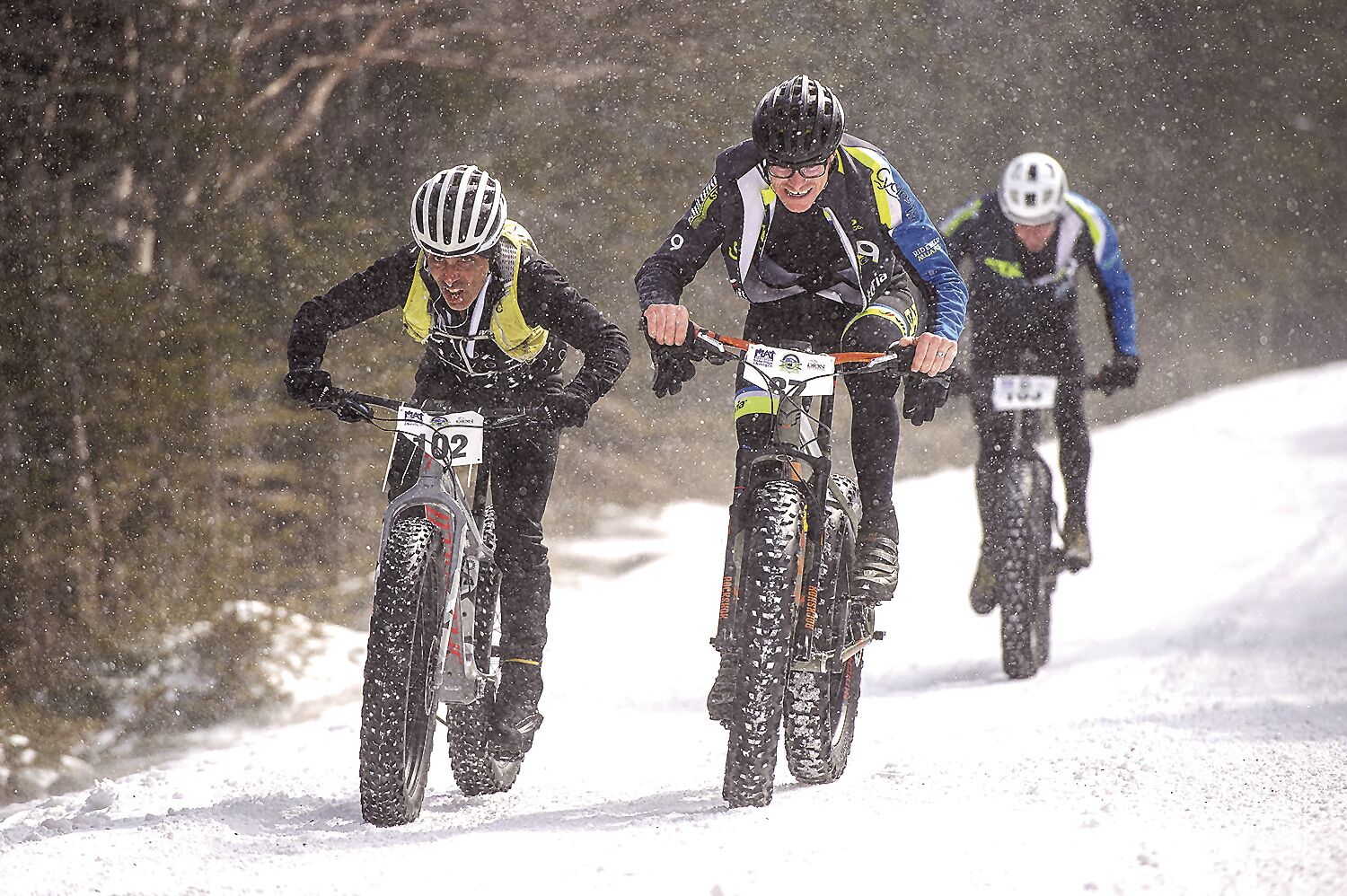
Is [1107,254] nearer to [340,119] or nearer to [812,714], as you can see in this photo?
[812,714]

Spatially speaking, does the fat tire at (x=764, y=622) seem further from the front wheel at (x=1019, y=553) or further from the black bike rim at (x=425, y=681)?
the front wheel at (x=1019, y=553)

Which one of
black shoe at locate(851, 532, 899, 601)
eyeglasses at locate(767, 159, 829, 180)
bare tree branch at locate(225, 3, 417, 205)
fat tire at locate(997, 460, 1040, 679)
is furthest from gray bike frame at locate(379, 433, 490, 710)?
bare tree branch at locate(225, 3, 417, 205)

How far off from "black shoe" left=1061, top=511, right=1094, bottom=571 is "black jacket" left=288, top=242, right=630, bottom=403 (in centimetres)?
400

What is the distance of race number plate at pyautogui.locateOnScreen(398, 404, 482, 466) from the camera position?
470 centimetres

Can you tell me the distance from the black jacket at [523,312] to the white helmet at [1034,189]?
12.5ft

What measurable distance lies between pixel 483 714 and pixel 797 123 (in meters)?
2.58

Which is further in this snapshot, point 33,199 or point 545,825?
point 33,199

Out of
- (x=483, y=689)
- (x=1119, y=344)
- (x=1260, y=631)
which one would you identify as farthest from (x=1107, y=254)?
A: (x=483, y=689)

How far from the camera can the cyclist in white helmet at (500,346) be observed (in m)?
4.72

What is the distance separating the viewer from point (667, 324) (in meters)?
4.68

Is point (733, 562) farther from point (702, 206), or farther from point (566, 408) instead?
point (702, 206)

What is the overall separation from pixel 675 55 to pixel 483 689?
13.4 meters

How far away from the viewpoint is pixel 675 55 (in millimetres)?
17266

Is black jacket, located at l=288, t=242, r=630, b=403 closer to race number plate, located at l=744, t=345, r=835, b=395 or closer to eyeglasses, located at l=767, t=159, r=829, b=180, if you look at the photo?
race number plate, located at l=744, t=345, r=835, b=395
